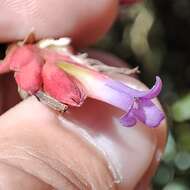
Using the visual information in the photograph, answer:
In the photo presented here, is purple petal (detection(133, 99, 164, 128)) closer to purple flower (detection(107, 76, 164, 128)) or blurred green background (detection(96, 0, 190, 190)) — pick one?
purple flower (detection(107, 76, 164, 128))

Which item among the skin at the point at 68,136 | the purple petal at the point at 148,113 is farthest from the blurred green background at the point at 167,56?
the purple petal at the point at 148,113

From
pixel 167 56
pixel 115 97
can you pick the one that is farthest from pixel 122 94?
pixel 167 56

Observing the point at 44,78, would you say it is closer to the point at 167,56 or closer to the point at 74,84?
the point at 74,84

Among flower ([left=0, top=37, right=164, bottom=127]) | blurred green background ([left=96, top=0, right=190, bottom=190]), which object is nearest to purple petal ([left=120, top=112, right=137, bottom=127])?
flower ([left=0, top=37, right=164, bottom=127])

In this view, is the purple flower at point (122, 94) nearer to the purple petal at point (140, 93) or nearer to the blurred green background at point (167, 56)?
the purple petal at point (140, 93)

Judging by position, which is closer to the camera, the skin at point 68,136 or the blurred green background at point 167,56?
the skin at point 68,136

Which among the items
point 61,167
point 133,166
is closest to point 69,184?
point 61,167
